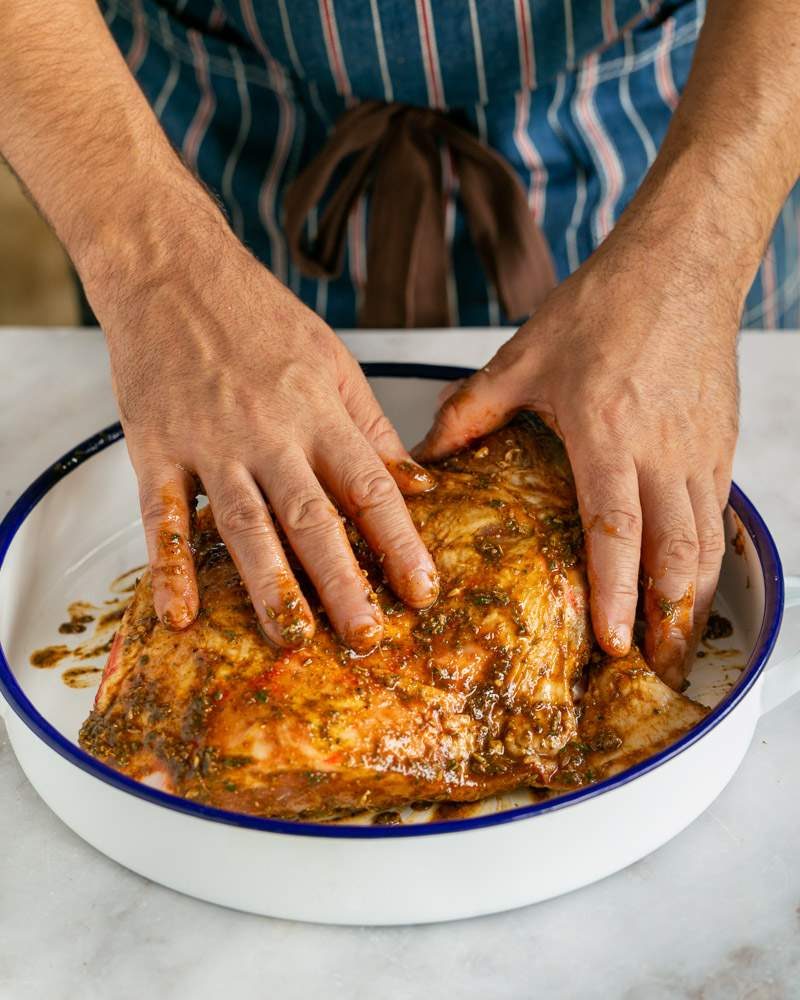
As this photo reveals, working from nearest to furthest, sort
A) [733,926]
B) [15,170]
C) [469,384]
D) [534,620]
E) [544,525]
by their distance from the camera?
[733,926]
[534,620]
[544,525]
[469,384]
[15,170]

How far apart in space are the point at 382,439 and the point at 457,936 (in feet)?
1.96

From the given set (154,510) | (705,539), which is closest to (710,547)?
(705,539)

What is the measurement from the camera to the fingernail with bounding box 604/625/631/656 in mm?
1381

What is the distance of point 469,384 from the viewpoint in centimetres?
157

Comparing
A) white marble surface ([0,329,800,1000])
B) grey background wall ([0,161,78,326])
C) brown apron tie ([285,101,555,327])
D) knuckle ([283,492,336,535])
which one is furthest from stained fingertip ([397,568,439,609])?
grey background wall ([0,161,78,326])

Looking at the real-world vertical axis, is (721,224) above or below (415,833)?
above

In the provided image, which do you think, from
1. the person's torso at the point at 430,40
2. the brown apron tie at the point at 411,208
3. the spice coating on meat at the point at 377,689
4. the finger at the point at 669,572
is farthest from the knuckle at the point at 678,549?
the person's torso at the point at 430,40

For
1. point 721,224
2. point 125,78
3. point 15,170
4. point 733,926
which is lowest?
point 733,926

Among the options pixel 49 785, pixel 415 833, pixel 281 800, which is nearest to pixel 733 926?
pixel 415 833

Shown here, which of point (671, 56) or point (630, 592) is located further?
point (671, 56)

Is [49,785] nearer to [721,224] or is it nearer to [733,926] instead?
[733,926]

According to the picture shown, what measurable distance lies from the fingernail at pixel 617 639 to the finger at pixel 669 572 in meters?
0.06

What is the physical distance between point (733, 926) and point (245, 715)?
53 cm

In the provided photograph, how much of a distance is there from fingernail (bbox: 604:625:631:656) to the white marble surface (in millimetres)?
193
